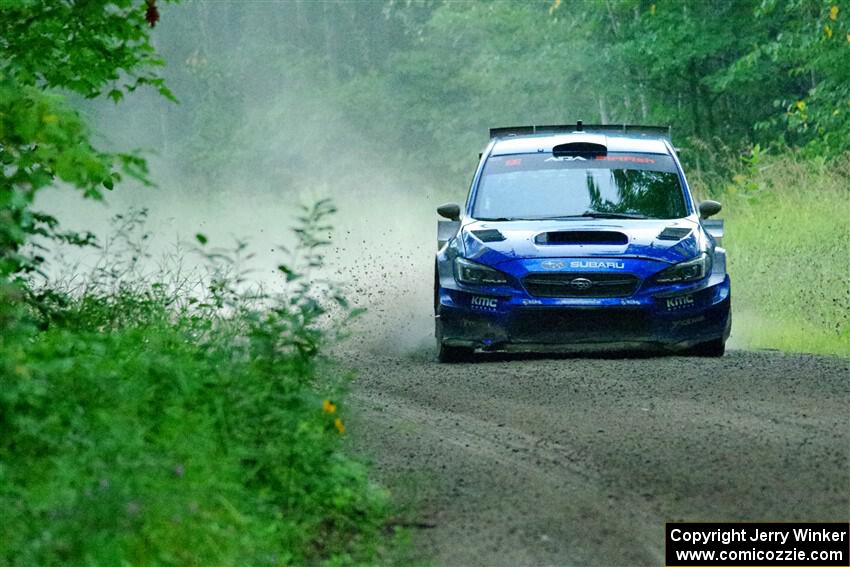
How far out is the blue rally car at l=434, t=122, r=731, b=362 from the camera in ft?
43.0

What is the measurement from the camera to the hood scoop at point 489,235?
13.4 meters

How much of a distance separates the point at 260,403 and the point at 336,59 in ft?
204

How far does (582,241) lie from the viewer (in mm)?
13344

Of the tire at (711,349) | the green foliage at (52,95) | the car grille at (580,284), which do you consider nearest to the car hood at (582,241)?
the car grille at (580,284)

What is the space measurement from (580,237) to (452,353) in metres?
1.41

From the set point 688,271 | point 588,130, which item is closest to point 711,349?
point 688,271

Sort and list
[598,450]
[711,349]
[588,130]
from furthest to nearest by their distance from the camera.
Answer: [588,130]
[711,349]
[598,450]

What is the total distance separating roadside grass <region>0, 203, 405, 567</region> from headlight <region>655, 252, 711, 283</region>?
5.10m

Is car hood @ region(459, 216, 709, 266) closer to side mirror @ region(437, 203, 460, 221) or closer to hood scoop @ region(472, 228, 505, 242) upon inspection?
hood scoop @ region(472, 228, 505, 242)

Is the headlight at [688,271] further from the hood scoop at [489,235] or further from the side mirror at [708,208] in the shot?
the hood scoop at [489,235]

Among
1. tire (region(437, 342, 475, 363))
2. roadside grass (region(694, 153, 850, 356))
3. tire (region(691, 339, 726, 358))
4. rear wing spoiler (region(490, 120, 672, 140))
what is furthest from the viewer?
roadside grass (region(694, 153, 850, 356))

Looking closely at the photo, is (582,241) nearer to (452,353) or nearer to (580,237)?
(580,237)

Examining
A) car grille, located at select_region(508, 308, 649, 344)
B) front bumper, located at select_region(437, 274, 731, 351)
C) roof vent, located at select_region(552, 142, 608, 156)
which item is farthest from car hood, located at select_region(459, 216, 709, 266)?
roof vent, located at select_region(552, 142, 608, 156)

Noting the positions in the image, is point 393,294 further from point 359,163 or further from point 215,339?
point 359,163
